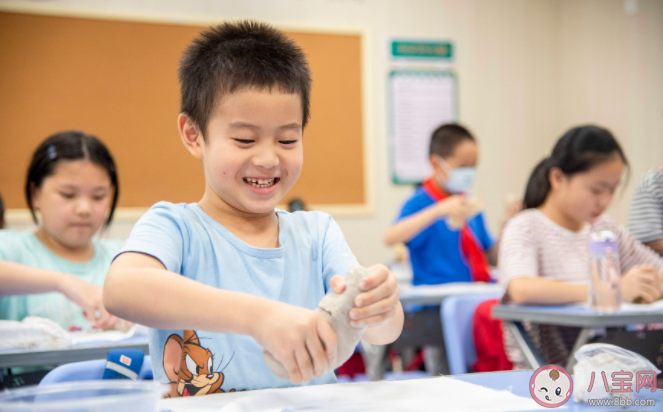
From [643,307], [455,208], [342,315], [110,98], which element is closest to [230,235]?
[342,315]

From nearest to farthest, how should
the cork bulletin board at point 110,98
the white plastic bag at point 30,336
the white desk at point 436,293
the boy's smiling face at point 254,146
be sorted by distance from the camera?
the boy's smiling face at point 254,146 < the white plastic bag at point 30,336 < the white desk at point 436,293 < the cork bulletin board at point 110,98

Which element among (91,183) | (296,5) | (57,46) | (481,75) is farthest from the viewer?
(481,75)

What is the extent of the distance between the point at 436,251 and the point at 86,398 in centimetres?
245

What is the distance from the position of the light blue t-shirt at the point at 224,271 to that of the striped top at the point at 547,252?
981 millimetres

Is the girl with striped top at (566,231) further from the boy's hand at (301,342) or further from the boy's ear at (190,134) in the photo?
the boy's hand at (301,342)

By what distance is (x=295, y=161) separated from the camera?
846mm

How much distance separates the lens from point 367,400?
0.64 meters

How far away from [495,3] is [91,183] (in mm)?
3410

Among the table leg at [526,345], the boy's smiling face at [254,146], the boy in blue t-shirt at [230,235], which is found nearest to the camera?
the boy in blue t-shirt at [230,235]

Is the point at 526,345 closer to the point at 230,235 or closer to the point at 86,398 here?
the point at 230,235

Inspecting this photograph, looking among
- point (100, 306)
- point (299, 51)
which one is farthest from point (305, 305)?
point (100, 306)

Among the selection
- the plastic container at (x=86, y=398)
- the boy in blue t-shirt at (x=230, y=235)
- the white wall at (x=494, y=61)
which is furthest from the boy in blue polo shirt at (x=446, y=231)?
the plastic container at (x=86, y=398)

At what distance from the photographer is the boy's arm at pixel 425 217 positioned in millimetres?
2541

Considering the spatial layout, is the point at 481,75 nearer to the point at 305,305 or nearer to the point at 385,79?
the point at 385,79
